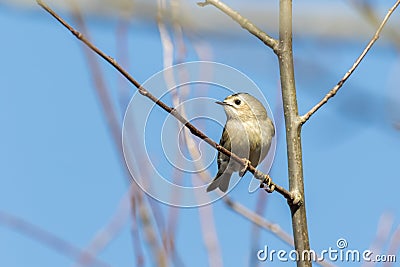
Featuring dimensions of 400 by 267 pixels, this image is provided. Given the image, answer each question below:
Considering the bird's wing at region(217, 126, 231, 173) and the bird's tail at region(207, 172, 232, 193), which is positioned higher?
the bird's wing at region(217, 126, 231, 173)

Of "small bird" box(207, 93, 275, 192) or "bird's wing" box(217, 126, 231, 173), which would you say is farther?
"bird's wing" box(217, 126, 231, 173)

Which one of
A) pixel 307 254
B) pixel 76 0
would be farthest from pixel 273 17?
pixel 307 254

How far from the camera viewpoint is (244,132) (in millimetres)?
4270

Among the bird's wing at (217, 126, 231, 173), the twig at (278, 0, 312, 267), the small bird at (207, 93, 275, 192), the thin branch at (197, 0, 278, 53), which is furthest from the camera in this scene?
the bird's wing at (217, 126, 231, 173)

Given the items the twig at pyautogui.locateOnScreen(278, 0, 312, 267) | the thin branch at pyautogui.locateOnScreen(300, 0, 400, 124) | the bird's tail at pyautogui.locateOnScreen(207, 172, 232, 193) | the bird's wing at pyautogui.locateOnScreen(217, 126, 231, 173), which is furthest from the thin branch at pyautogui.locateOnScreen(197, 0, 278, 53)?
the bird's wing at pyautogui.locateOnScreen(217, 126, 231, 173)

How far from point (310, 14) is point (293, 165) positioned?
587 millimetres

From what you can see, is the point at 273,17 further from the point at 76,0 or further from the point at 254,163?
the point at 254,163

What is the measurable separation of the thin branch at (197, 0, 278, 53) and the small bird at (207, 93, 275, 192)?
1.64m

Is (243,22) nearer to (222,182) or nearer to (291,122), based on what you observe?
(291,122)

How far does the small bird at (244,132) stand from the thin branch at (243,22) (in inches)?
64.5

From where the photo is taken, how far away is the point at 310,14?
2.02 m

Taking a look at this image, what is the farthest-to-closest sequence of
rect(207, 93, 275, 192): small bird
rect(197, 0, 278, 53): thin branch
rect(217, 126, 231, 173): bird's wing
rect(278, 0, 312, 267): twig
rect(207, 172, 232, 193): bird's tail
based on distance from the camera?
rect(217, 126, 231, 173): bird's wing
rect(207, 93, 275, 192): small bird
rect(207, 172, 232, 193): bird's tail
rect(197, 0, 278, 53): thin branch
rect(278, 0, 312, 267): twig

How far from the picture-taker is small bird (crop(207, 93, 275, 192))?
13.6 ft

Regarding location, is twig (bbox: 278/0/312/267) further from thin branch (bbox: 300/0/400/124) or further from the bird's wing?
the bird's wing
